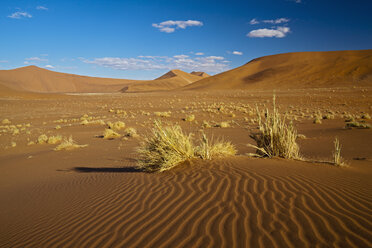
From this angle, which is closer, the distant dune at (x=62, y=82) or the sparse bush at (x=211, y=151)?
the sparse bush at (x=211, y=151)

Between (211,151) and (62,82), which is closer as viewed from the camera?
(211,151)

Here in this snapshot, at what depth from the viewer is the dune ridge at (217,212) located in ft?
9.05

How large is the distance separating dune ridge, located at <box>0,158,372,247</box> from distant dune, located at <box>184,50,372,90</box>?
54709 mm

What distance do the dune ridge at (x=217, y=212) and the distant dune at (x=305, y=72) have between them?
179 ft

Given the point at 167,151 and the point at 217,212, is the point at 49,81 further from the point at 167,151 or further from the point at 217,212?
the point at 217,212

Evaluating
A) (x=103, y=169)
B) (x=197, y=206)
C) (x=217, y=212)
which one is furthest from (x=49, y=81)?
(x=217, y=212)

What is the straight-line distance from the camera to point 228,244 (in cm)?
264

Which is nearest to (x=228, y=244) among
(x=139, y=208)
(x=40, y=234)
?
(x=139, y=208)

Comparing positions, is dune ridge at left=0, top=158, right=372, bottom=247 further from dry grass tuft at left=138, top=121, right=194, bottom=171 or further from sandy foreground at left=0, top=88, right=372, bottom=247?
dry grass tuft at left=138, top=121, right=194, bottom=171

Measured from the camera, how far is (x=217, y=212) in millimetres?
3338

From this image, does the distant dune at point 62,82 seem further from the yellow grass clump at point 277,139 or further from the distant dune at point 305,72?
the yellow grass clump at point 277,139

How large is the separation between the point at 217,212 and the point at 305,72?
253 ft

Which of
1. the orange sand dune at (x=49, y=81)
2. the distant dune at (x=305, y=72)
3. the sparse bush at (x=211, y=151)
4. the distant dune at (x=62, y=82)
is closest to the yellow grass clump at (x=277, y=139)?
the sparse bush at (x=211, y=151)

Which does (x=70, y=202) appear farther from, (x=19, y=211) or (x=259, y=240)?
(x=259, y=240)
